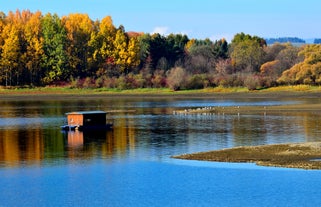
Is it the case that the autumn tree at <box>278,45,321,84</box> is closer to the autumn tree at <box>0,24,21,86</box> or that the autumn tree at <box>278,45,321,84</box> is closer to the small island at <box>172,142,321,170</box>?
the autumn tree at <box>0,24,21,86</box>

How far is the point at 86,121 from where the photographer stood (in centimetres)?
6469

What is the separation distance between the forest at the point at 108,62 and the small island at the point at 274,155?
8172 cm

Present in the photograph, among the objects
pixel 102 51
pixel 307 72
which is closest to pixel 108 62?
pixel 102 51

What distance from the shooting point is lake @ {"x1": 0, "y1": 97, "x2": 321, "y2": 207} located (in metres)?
32.5

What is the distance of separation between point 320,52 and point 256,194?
101 m

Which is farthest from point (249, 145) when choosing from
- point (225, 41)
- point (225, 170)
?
point (225, 41)

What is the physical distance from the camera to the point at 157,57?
161 meters

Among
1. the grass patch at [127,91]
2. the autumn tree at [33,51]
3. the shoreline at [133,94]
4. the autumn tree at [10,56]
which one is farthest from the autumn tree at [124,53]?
the autumn tree at [10,56]

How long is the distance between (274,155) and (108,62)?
10576 cm

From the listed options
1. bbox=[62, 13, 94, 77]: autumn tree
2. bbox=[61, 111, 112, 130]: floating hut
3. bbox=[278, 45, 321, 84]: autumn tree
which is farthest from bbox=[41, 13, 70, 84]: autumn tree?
bbox=[61, 111, 112, 130]: floating hut

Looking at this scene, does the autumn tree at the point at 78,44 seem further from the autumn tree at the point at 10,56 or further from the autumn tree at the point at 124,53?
the autumn tree at the point at 10,56

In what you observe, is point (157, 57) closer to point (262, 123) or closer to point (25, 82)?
point (25, 82)

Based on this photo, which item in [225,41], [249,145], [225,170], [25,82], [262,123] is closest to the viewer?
[225,170]

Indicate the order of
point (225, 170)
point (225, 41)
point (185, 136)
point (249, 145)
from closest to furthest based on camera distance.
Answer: point (225, 170) < point (249, 145) < point (185, 136) < point (225, 41)
